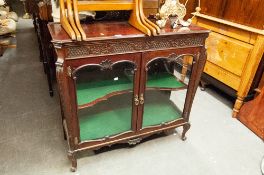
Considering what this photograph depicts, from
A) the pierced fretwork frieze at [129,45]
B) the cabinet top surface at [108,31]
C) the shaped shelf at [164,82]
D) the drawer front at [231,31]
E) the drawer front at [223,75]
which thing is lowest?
the drawer front at [223,75]

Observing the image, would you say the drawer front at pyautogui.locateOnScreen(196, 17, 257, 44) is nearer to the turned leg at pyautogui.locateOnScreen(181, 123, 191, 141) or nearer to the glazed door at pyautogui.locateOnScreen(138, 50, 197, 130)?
the glazed door at pyautogui.locateOnScreen(138, 50, 197, 130)

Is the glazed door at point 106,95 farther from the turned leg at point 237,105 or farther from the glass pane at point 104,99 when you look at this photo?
the turned leg at point 237,105

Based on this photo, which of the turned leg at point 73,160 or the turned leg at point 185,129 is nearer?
the turned leg at point 73,160

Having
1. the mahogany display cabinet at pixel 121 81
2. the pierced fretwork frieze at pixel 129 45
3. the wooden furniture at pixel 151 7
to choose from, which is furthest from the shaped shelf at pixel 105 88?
the wooden furniture at pixel 151 7

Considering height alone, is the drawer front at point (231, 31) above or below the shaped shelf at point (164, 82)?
above

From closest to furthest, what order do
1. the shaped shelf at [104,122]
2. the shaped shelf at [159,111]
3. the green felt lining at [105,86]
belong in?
the green felt lining at [105,86] < the shaped shelf at [104,122] < the shaped shelf at [159,111]

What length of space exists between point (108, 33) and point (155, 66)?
432mm

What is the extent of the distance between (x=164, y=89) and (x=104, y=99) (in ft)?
1.39

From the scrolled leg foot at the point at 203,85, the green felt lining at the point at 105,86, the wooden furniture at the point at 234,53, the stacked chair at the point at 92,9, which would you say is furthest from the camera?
the scrolled leg foot at the point at 203,85

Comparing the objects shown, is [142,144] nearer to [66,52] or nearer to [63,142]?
[63,142]

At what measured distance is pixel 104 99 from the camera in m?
1.37

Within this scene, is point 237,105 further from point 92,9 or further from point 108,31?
point 92,9

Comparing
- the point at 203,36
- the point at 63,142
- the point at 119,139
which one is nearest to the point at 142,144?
the point at 119,139

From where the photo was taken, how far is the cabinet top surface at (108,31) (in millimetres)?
1071
